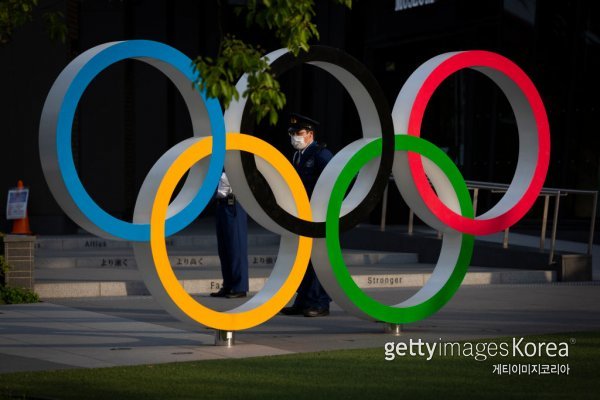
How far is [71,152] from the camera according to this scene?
9.70m

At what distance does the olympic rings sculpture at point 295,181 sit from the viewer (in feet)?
32.5

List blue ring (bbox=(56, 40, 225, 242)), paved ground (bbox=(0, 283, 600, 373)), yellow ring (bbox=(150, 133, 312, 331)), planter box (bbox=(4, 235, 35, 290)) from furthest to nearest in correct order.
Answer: planter box (bbox=(4, 235, 35, 290))
paved ground (bbox=(0, 283, 600, 373))
yellow ring (bbox=(150, 133, 312, 331))
blue ring (bbox=(56, 40, 225, 242))

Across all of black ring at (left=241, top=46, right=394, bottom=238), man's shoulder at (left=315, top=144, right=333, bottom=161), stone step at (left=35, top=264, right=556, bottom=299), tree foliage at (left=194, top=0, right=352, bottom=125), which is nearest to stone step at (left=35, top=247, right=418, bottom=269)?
stone step at (left=35, top=264, right=556, bottom=299)

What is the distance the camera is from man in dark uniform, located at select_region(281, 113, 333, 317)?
42.0 ft

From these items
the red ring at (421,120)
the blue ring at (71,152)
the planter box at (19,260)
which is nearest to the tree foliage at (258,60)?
the blue ring at (71,152)

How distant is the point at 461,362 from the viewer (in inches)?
393

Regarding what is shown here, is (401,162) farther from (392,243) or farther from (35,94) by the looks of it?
(35,94)

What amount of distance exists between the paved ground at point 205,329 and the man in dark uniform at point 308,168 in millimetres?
214

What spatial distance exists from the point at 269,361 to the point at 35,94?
38.4 ft

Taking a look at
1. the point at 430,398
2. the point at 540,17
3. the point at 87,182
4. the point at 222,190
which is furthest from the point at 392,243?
the point at 430,398

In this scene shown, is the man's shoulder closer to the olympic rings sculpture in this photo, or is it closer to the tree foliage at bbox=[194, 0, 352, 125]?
the olympic rings sculpture

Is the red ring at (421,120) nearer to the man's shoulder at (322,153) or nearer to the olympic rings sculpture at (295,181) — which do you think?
the olympic rings sculpture at (295,181)

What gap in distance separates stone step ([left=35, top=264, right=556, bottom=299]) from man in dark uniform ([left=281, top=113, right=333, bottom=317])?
233cm
